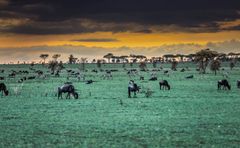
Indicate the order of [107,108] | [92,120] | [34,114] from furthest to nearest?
[107,108], [34,114], [92,120]

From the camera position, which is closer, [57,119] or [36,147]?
[36,147]

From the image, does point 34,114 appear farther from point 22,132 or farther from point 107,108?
point 22,132

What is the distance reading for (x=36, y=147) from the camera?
1775 centimetres

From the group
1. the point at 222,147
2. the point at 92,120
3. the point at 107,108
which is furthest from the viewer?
the point at 107,108

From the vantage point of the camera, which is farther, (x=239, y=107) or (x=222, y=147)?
(x=239, y=107)

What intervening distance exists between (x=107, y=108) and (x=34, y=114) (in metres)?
5.63

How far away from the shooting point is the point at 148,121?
24984 mm

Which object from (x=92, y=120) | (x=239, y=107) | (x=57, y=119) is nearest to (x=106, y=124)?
(x=92, y=120)

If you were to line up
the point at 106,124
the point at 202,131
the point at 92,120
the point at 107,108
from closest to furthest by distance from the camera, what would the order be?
1. the point at 202,131
2. the point at 106,124
3. the point at 92,120
4. the point at 107,108

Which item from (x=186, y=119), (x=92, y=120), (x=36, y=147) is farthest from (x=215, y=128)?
(x=36, y=147)

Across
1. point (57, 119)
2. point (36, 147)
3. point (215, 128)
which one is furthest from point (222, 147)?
point (57, 119)

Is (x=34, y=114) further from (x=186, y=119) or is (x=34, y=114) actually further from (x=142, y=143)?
(x=142, y=143)

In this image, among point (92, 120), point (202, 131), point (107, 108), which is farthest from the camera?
point (107, 108)

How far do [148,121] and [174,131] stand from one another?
3722 mm
